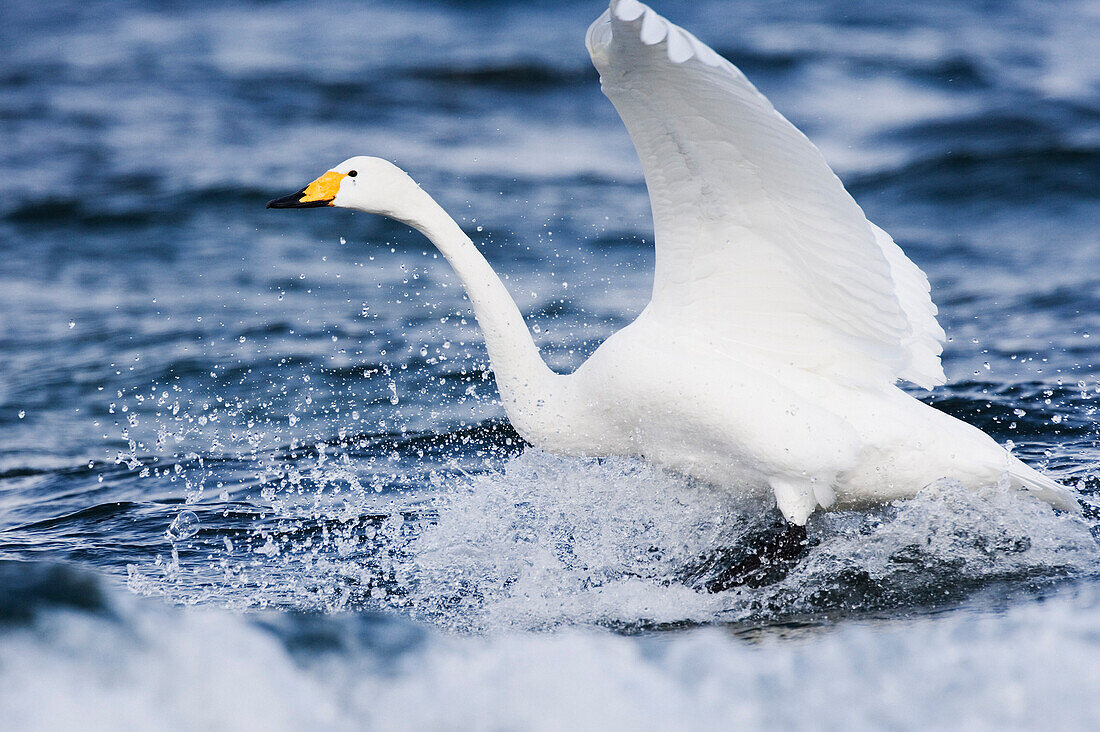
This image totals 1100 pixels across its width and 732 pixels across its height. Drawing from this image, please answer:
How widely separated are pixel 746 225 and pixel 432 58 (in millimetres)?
14042

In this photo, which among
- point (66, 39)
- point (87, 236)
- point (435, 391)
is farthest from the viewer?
point (66, 39)

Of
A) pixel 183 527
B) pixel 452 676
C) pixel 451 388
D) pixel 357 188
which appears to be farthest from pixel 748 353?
pixel 451 388

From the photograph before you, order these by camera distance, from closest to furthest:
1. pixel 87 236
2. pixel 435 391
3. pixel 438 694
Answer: pixel 438 694, pixel 435 391, pixel 87 236

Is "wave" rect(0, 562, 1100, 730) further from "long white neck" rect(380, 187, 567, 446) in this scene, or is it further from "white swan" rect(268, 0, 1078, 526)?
"long white neck" rect(380, 187, 567, 446)

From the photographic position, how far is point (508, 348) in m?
5.86

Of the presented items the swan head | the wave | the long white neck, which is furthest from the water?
the swan head

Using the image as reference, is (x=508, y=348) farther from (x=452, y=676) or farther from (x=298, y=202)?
(x=452, y=676)

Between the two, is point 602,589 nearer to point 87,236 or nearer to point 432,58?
point 87,236

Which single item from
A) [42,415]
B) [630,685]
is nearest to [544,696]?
[630,685]

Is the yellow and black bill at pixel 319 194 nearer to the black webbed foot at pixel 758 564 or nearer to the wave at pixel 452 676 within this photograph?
the wave at pixel 452 676

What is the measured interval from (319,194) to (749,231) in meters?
2.02

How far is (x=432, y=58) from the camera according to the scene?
61.3ft

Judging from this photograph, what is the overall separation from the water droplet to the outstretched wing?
9.43 feet

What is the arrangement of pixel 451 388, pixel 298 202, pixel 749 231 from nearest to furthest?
pixel 749 231 < pixel 298 202 < pixel 451 388
